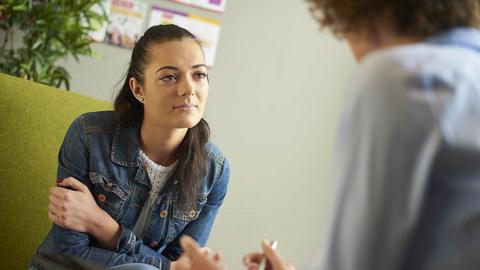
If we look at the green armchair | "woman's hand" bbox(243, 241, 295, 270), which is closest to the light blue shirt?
"woman's hand" bbox(243, 241, 295, 270)

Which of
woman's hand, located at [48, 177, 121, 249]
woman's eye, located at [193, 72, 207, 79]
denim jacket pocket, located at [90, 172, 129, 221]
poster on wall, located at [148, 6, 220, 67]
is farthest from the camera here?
poster on wall, located at [148, 6, 220, 67]

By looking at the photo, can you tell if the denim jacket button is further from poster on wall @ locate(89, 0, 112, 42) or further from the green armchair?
poster on wall @ locate(89, 0, 112, 42)

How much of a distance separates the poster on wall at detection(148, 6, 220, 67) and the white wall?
45mm

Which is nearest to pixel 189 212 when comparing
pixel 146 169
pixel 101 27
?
pixel 146 169

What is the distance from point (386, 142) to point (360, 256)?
12 centimetres

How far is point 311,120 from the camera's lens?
344 centimetres

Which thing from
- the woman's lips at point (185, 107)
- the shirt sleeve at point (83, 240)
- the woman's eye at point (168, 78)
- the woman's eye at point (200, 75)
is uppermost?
the woman's eye at point (200, 75)

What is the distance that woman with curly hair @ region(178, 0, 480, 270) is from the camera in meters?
0.60

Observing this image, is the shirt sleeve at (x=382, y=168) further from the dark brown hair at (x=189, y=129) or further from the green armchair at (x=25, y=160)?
the green armchair at (x=25, y=160)

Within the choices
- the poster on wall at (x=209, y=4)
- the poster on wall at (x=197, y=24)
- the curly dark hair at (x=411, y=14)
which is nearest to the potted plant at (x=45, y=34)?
the poster on wall at (x=197, y=24)

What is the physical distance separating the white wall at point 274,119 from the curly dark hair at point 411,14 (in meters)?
2.60

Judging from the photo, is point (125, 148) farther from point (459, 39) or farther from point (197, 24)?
point (197, 24)

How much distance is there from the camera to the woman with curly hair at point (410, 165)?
0.60 meters

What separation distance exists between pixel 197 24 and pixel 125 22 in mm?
384
